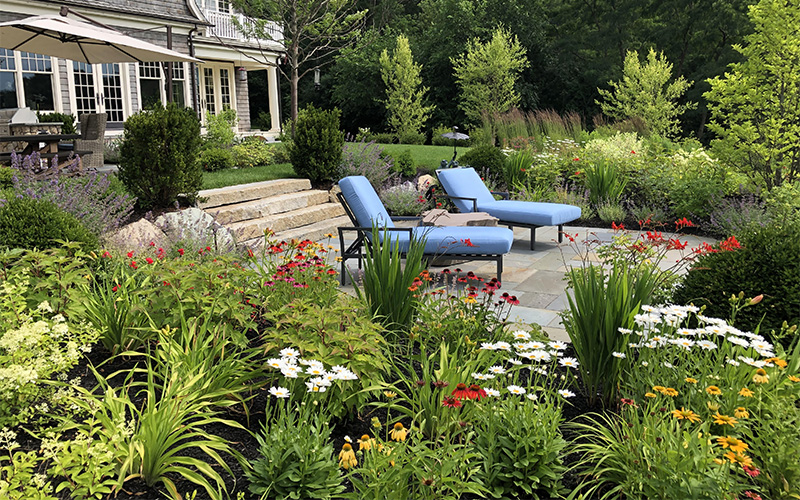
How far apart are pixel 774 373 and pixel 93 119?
A: 10011mm

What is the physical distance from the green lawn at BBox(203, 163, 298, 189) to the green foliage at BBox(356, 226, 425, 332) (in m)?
5.55

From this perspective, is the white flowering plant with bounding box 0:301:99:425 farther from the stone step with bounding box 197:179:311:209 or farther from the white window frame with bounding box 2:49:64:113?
the white window frame with bounding box 2:49:64:113

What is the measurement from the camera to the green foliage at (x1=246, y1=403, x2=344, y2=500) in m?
2.15

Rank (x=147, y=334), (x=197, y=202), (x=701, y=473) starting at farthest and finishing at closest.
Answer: (x=197, y=202) → (x=147, y=334) → (x=701, y=473)

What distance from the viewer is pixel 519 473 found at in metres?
2.25

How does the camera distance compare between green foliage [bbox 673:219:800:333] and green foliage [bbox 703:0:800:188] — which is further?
green foliage [bbox 703:0:800:188]

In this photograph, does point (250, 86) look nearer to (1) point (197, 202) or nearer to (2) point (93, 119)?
(2) point (93, 119)

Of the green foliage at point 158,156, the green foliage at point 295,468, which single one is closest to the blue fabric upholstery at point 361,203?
the green foliage at point 158,156

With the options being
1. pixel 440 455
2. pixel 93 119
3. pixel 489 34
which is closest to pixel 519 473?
pixel 440 455

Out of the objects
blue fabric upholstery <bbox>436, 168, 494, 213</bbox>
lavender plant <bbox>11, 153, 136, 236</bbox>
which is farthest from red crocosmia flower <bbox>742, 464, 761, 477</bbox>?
blue fabric upholstery <bbox>436, 168, 494, 213</bbox>

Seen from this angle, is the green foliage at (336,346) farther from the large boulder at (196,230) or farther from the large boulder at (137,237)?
the large boulder at (137,237)

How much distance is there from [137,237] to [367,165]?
441cm

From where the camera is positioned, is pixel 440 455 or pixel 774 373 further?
pixel 774 373

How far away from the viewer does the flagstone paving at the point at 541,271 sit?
4.66 m
